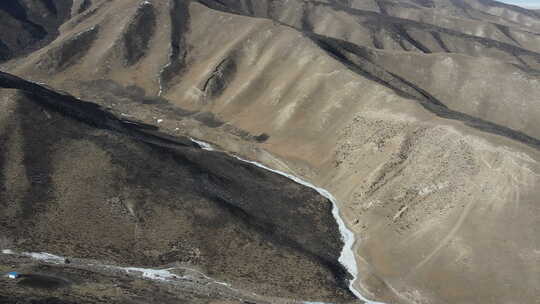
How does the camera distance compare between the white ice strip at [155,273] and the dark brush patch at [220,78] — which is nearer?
the white ice strip at [155,273]

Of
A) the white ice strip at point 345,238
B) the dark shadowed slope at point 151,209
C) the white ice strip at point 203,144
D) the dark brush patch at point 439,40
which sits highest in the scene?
the dark brush patch at point 439,40

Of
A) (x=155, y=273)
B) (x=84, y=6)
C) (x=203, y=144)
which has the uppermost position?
(x=84, y=6)

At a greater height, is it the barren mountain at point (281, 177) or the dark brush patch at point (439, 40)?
the dark brush patch at point (439, 40)

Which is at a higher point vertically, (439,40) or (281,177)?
(439,40)

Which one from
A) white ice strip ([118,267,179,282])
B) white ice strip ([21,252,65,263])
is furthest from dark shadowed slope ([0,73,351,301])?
white ice strip ([118,267,179,282])

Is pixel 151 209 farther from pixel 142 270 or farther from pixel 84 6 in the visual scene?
pixel 84 6

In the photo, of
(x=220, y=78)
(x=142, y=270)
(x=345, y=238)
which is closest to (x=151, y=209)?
(x=142, y=270)

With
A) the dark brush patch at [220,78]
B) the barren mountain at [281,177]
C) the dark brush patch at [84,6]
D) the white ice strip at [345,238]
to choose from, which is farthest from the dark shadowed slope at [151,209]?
the dark brush patch at [84,6]

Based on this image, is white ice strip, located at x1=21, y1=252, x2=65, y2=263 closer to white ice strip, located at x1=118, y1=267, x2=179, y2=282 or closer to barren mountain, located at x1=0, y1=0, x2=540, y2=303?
barren mountain, located at x1=0, y1=0, x2=540, y2=303

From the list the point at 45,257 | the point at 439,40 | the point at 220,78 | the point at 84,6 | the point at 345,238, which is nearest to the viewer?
the point at 45,257

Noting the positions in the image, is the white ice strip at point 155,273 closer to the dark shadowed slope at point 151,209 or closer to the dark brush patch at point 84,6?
the dark shadowed slope at point 151,209
